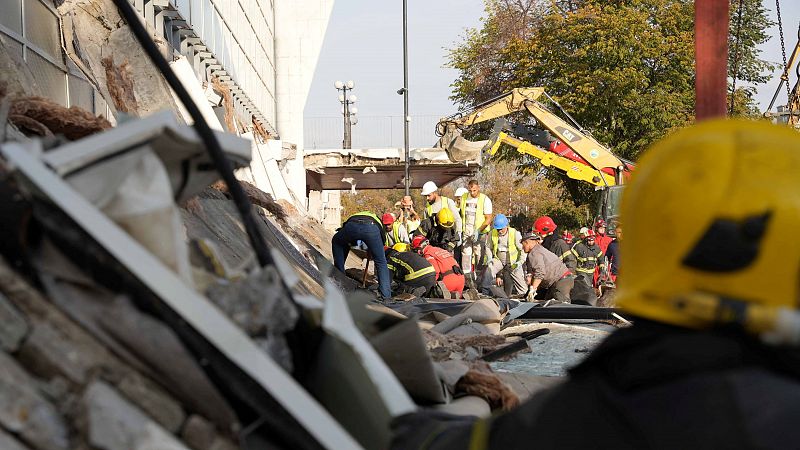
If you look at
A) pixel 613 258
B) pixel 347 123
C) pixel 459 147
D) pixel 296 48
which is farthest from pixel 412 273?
pixel 347 123

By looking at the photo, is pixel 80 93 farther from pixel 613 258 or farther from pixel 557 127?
pixel 557 127

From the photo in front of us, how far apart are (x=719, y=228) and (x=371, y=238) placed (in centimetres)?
899

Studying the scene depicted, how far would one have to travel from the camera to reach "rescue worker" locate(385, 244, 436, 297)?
35.3 ft

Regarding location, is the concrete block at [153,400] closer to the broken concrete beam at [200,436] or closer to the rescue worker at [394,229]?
the broken concrete beam at [200,436]

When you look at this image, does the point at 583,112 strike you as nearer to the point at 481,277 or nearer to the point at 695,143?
the point at 481,277

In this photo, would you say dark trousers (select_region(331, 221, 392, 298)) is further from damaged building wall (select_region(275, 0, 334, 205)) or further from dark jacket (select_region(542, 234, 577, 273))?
damaged building wall (select_region(275, 0, 334, 205))

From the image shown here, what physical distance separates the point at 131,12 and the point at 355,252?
535 inches

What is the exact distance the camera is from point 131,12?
1.93 m

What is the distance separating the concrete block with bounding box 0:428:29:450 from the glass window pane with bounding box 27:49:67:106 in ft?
16.7

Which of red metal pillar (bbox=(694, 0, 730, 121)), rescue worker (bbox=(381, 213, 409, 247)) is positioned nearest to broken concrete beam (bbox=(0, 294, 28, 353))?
red metal pillar (bbox=(694, 0, 730, 121))

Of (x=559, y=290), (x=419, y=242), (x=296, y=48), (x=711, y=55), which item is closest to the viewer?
(x=711, y=55)

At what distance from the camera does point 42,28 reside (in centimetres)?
721

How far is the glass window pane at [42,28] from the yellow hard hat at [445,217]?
7.69m

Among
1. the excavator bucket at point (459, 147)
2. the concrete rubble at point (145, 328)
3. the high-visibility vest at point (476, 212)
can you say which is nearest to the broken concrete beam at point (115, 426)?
the concrete rubble at point (145, 328)
